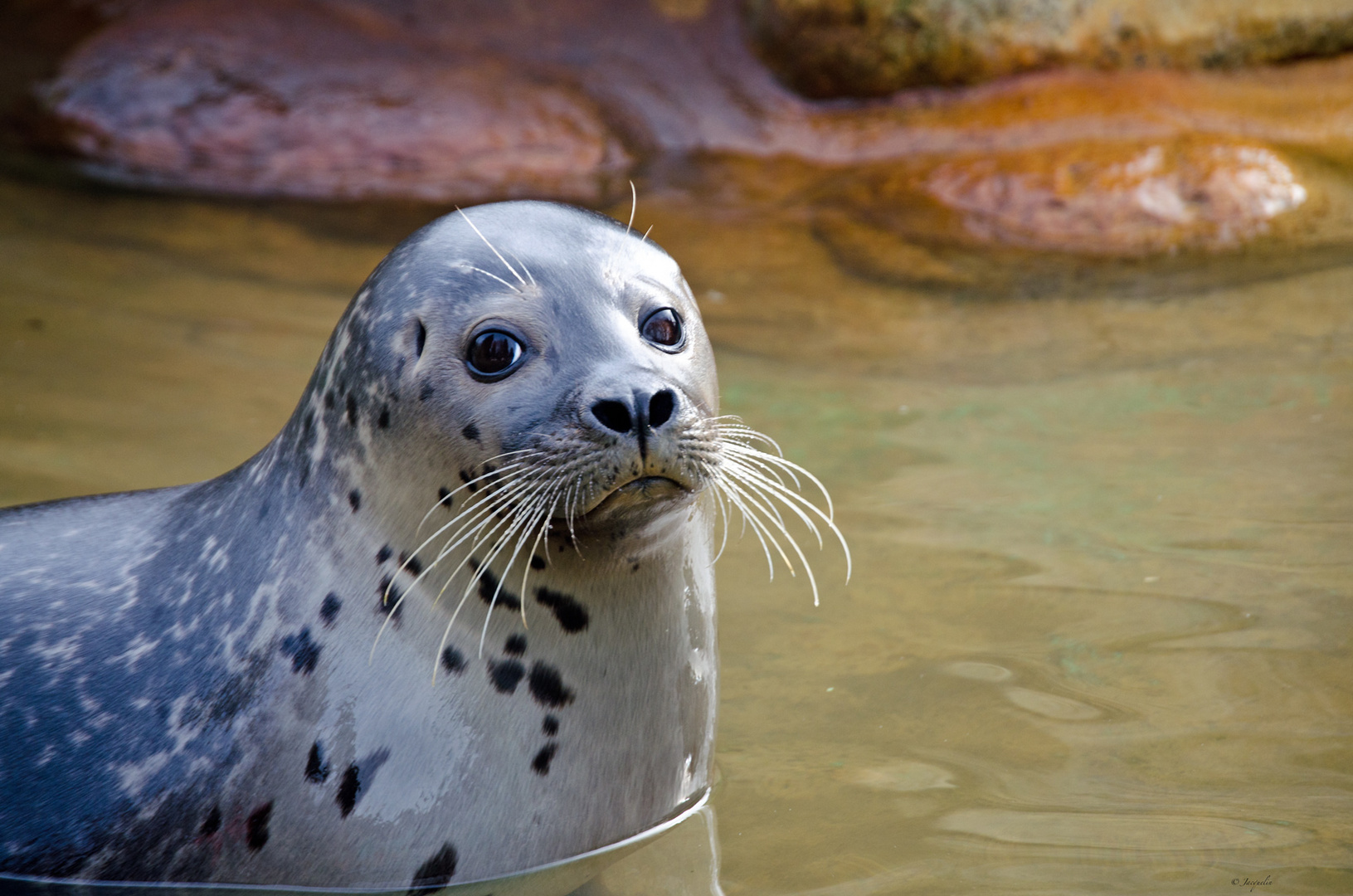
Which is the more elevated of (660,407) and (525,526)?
(660,407)

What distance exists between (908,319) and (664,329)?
306cm

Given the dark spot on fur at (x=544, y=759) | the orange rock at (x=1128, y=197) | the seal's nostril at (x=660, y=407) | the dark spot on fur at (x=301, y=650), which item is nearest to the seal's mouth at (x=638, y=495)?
the seal's nostril at (x=660, y=407)

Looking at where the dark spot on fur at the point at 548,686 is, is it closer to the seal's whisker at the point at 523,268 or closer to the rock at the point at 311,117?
the seal's whisker at the point at 523,268

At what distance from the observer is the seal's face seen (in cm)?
251

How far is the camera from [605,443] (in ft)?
8.21

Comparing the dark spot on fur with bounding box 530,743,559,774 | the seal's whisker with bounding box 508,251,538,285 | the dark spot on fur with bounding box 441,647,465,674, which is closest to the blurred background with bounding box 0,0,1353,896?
the dark spot on fur with bounding box 530,743,559,774

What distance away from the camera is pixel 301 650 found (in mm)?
2758

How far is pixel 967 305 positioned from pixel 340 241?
2608 millimetres

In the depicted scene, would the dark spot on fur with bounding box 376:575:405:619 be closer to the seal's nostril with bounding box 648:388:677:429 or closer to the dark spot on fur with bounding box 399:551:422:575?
the dark spot on fur with bounding box 399:551:422:575

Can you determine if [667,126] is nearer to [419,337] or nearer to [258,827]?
[419,337]

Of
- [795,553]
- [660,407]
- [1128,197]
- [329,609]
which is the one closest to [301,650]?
[329,609]

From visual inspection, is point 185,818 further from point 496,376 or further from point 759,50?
point 759,50

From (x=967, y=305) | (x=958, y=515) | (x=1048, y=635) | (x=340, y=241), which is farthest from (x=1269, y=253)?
(x=340, y=241)

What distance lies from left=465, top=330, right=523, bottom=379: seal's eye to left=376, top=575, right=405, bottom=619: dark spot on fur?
0.43m
